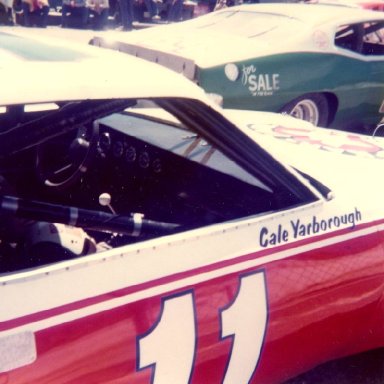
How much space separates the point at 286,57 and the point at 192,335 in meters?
4.08

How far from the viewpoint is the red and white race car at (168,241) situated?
1.59m

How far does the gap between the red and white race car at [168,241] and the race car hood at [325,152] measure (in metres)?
0.01

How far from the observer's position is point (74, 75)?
1.67m

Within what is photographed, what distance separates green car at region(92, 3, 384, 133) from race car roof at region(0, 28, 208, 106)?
3.03 m

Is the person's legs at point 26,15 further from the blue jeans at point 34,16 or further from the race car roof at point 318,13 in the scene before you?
the race car roof at point 318,13

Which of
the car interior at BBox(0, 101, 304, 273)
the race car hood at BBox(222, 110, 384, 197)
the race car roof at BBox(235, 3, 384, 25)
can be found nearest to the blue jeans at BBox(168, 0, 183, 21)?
the race car roof at BBox(235, 3, 384, 25)

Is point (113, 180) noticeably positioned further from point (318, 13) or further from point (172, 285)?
point (318, 13)

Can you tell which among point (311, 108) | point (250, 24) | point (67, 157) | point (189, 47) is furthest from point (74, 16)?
point (67, 157)

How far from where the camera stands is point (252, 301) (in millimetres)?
1936

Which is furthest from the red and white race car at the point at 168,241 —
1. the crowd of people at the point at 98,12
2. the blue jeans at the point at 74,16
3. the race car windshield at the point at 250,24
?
the blue jeans at the point at 74,16

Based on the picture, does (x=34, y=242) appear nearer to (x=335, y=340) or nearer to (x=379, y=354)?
(x=335, y=340)

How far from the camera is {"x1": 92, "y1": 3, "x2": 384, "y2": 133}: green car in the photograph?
513 centimetres

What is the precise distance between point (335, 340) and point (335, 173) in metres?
0.63

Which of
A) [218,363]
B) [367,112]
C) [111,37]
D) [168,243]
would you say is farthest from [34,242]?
[367,112]
